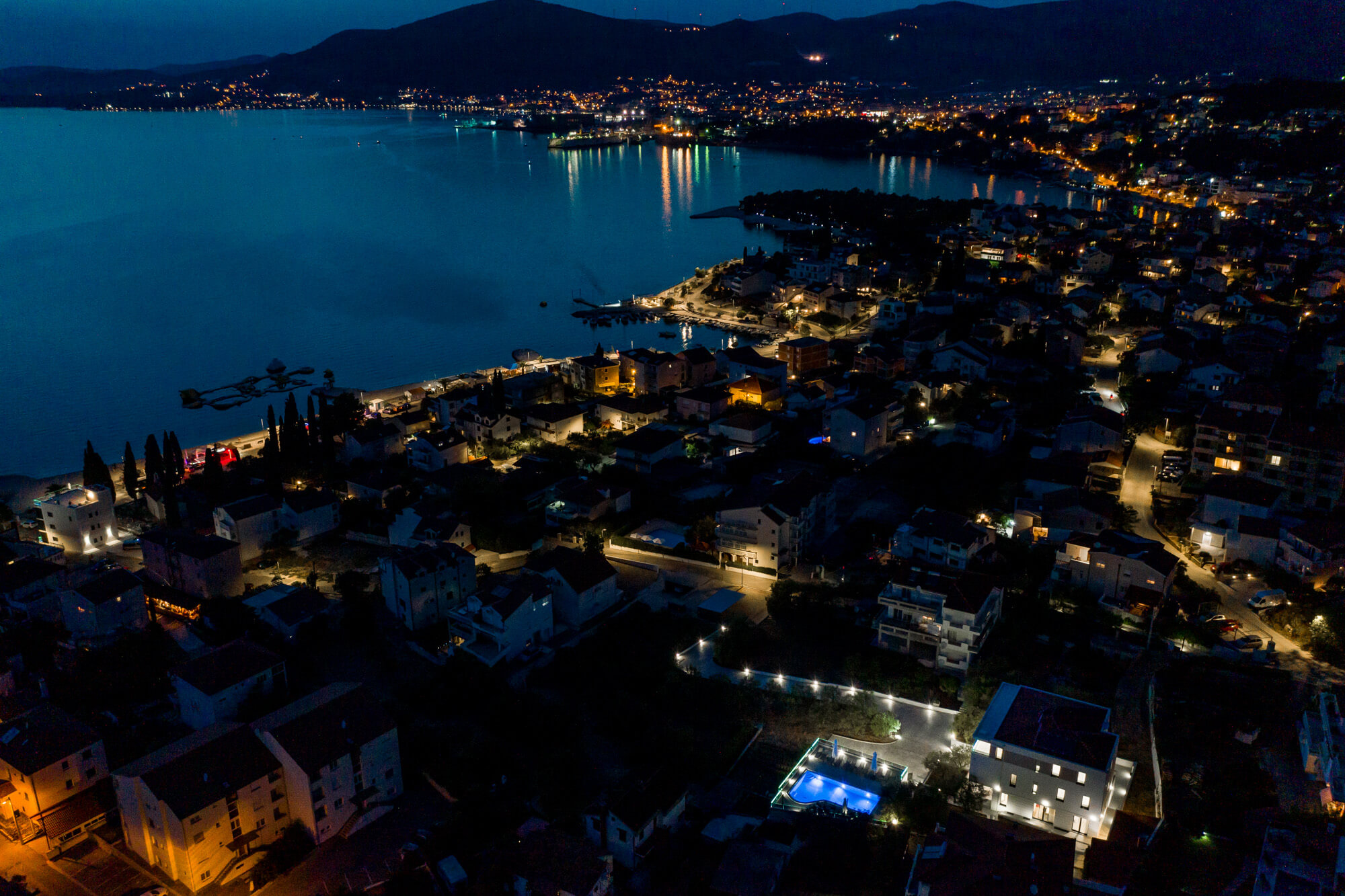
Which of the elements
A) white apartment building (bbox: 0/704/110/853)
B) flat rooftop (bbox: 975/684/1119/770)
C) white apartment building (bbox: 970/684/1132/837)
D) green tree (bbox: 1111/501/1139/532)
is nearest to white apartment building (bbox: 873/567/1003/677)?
flat rooftop (bbox: 975/684/1119/770)

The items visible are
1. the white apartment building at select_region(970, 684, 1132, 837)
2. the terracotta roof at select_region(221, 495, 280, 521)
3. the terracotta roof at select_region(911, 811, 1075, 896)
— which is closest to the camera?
the terracotta roof at select_region(911, 811, 1075, 896)

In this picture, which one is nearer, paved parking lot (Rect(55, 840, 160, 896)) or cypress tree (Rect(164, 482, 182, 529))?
paved parking lot (Rect(55, 840, 160, 896))

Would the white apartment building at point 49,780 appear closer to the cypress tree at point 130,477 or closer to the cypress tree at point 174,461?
the cypress tree at point 174,461

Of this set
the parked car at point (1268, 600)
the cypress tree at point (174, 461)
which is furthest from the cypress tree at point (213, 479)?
the parked car at point (1268, 600)

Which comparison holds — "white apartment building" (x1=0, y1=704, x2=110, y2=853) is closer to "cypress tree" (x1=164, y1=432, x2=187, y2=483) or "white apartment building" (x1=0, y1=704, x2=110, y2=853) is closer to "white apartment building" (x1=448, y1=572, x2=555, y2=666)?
"white apartment building" (x1=448, y1=572, x2=555, y2=666)

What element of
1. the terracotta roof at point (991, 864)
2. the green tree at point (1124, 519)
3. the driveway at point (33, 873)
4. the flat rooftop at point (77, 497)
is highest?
the flat rooftop at point (77, 497)
